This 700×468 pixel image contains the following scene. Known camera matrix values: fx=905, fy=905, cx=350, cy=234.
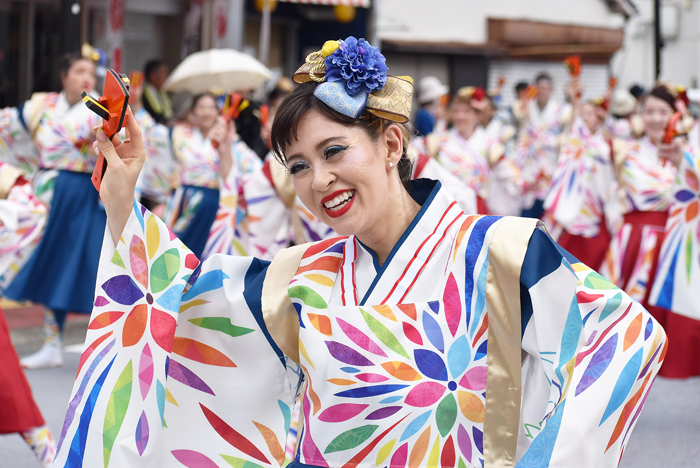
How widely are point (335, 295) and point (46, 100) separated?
4204 mm

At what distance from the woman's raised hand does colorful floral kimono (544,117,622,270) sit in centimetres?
457

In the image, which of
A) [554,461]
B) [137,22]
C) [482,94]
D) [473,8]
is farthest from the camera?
[473,8]

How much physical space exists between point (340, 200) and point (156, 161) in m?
5.12

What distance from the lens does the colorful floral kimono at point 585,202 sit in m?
6.05

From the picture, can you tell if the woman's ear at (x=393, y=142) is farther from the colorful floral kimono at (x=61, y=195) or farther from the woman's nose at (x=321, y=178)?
the colorful floral kimono at (x=61, y=195)

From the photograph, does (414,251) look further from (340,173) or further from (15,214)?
(15,214)

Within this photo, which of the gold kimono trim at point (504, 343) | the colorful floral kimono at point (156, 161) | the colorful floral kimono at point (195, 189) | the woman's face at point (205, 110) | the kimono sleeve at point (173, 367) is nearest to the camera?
the gold kimono trim at point (504, 343)

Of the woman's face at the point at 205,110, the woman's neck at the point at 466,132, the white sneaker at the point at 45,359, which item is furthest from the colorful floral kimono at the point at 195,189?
the woman's neck at the point at 466,132

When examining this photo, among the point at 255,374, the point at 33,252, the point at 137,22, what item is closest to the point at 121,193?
the point at 255,374

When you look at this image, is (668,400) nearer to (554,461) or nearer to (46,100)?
(554,461)

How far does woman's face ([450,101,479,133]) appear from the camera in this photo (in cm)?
736

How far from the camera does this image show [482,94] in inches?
307

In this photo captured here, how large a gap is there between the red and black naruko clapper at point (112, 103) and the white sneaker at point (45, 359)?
11.5ft

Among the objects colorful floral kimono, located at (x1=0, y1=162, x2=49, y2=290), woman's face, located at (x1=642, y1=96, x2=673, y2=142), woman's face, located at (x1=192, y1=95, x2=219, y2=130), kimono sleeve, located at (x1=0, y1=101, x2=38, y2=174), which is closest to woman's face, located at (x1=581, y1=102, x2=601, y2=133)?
woman's face, located at (x1=642, y1=96, x2=673, y2=142)
